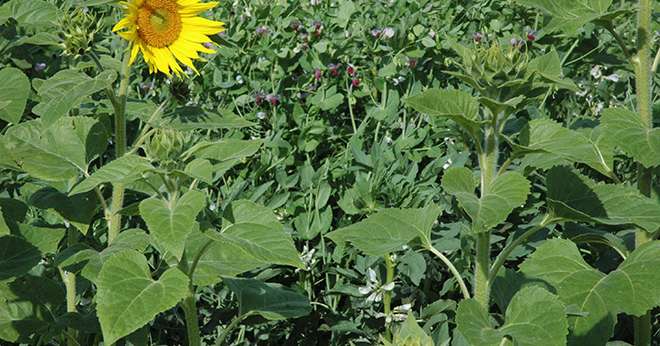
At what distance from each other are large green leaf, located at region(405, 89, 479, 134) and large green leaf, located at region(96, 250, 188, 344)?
58cm

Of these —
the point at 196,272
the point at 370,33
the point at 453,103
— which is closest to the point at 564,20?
the point at 453,103

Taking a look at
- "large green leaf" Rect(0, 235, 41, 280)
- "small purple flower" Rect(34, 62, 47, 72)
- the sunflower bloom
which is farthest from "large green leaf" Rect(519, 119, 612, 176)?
"small purple flower" Rect(34, 62, 47, 72)

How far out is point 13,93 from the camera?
2.65 metres

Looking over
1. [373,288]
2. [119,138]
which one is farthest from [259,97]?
[119,138]

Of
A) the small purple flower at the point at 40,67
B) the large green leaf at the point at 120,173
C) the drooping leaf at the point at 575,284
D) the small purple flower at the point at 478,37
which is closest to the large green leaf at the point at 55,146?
the large green leaf at the point at 120,173

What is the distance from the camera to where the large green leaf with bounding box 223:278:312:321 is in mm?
2670

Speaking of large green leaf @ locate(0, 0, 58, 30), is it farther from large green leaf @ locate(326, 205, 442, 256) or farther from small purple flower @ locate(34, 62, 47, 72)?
small purple flower @ locate(34, 62, 47, 72)

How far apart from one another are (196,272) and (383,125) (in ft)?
5.02

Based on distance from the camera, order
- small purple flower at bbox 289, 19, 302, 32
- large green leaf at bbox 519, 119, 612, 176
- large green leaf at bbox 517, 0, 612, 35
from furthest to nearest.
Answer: small purple flower at bbox 289, 19, 302, 32 → large green leaf at bbox 517, 0, 612, 35 → large green leaf at bbox 519, 119, 612, 176

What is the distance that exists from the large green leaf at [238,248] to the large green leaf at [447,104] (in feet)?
1.23

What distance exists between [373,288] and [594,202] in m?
0.87

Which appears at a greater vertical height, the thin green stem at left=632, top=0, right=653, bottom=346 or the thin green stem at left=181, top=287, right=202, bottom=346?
the thin green stem at left=632, top=0, right=653, bottom=346

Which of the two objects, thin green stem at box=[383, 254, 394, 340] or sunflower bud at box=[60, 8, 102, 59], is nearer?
sunflower bud at box=[60, 8, 102, 59]

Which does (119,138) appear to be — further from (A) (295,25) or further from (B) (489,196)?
(A) (295,25)
